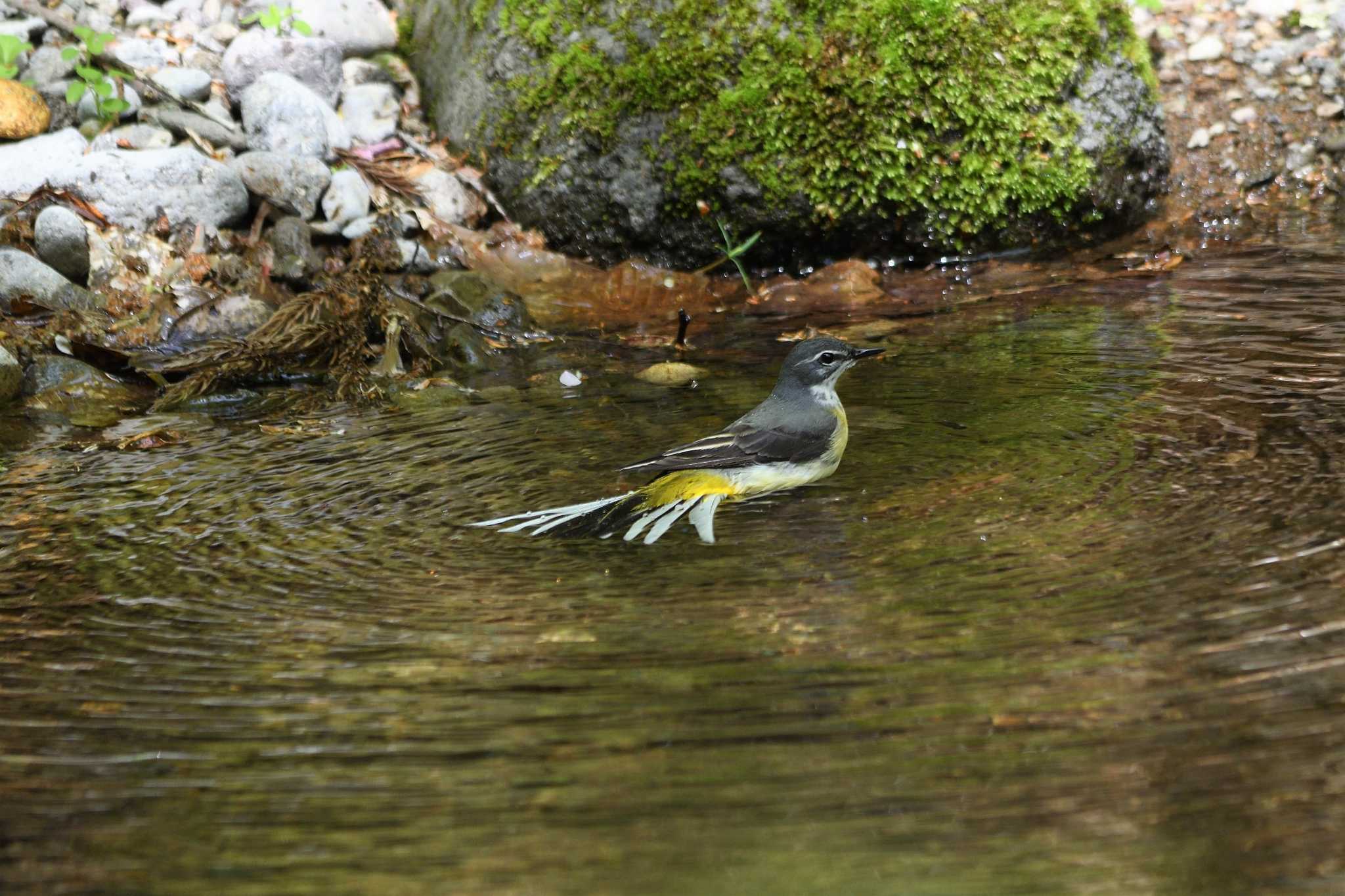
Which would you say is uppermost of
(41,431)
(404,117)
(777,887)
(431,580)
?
(404,117)

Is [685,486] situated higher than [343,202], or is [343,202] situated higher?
[343,202]

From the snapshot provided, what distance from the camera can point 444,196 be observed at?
908 cm

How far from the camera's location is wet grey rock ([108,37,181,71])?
9.14 meters

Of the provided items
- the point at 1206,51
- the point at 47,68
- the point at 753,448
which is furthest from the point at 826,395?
the point at 1206,51

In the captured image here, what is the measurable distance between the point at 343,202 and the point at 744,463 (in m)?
4.67

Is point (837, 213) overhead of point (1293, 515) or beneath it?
overhead

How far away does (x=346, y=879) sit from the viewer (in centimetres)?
260

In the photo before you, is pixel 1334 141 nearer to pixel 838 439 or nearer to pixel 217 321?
pixel 838 439

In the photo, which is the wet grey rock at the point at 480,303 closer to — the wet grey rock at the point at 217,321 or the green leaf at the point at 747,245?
the wet grey rock at the point at 217,321

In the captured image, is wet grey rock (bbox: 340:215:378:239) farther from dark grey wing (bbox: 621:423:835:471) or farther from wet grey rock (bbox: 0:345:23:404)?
dark grey wing (bbox: 621:423:835:471)

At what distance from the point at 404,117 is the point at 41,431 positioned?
4458mm

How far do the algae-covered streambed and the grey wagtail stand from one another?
5.3 inches

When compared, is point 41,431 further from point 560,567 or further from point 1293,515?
point 1293,515

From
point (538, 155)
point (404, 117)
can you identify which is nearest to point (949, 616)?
point (538, 155)
